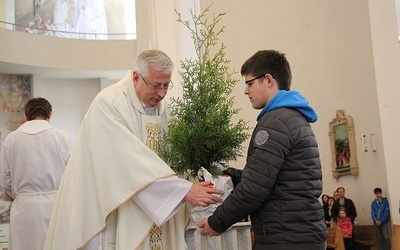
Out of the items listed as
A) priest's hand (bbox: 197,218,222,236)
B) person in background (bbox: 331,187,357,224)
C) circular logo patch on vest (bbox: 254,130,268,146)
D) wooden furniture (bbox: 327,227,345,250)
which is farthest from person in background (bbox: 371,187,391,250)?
circular logo patch on vest (bbox: 254,130,268,146)

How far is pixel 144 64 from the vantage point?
3887 mm

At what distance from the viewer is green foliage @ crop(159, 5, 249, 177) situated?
3.66 metres

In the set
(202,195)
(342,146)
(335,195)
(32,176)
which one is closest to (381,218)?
(335,195)

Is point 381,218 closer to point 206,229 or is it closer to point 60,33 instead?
point 206,229

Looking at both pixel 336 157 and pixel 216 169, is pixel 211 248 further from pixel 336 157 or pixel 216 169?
pixel 336 157

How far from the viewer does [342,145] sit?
16.1 metres

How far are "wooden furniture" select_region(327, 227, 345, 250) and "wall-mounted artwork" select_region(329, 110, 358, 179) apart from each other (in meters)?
2.10

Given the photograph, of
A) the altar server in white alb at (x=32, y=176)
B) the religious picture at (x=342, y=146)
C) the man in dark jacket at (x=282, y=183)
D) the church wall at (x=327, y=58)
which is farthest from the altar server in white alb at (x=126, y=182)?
the religious picture at (x=342, y=146)

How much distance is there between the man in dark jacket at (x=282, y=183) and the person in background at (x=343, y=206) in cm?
1190

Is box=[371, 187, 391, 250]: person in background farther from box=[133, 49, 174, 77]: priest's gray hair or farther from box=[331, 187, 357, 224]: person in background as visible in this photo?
box=[133, 49, 174, 77]: priest's gray hair

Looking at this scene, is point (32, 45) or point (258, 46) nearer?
point (258, 46)

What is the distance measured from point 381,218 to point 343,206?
1.07 metres

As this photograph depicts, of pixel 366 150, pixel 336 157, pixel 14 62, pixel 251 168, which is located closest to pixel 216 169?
pixel 251 168

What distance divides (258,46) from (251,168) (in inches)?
556
